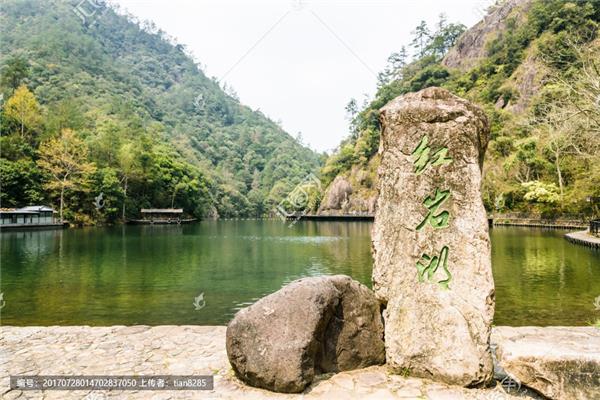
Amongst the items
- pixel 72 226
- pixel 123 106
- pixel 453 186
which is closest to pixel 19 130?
pixel 72 226

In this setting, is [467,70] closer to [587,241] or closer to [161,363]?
[587,241]

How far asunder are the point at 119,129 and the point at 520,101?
4413 centimetres

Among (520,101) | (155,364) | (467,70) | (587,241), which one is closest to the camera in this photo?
(155,364)

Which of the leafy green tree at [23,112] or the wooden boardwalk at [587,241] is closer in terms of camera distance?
the wooden boardwalk at [587,241]

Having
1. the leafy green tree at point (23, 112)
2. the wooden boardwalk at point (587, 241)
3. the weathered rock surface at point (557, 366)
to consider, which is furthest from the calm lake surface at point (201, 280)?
the leafy green tree at point (23, 112)

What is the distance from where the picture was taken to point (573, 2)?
4347 centimetres

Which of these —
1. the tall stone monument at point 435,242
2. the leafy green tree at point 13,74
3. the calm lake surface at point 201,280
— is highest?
the leafy green tree at point 13,74

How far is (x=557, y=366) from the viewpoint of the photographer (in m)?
3.73

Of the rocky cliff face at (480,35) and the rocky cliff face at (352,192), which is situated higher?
the rocky cliff face at (480,35)

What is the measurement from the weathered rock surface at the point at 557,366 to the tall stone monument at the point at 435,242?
36cm

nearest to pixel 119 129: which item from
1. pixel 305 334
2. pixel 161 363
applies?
pixel 161 363

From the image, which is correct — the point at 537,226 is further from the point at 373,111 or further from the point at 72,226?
the point at 72,226

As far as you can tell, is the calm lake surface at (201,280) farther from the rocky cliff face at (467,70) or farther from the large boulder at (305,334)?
the rocky cliff face at (467,70)

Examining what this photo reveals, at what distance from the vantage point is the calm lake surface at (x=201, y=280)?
28.9 ft
